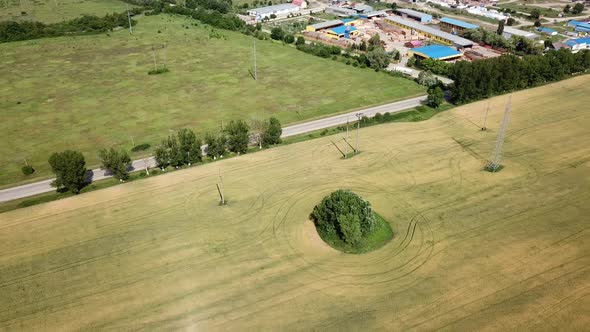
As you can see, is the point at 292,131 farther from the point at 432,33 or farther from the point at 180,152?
the point at 432,33

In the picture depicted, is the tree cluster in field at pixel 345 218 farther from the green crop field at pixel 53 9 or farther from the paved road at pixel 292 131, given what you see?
the green crop field at pixel 53 9

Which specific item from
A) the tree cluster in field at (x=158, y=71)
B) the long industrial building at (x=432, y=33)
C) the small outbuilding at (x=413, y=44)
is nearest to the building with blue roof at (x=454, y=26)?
the long industrial building at (x=432, y=33)

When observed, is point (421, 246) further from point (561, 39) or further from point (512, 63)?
point (561, 39)

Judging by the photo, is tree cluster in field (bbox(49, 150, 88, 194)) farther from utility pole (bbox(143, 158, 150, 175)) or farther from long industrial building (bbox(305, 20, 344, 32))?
long industrial building (bbox(305, 20, 344, 32))

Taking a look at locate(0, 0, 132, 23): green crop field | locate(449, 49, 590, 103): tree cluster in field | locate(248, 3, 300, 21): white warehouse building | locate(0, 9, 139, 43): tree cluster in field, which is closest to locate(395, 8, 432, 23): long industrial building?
locate(248, 3, 300, 21): white warehouse building

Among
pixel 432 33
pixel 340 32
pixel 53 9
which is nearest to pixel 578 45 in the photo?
pixel 432 33

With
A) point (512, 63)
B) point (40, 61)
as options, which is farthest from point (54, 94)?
point (512, 63)
